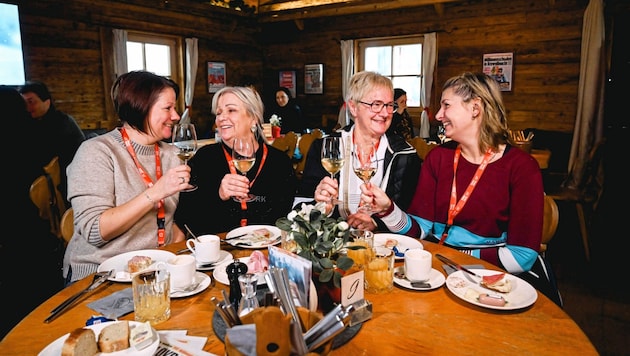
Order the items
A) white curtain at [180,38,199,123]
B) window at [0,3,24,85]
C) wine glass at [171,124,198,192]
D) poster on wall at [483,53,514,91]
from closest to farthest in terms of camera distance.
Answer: wine glass at [171,124,198,192] → window at [0,3,24,85] → poster on wall at [483,53,514,91] → white curtain at [180,38,199,123]

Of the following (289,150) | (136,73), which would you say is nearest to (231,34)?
(289,150)

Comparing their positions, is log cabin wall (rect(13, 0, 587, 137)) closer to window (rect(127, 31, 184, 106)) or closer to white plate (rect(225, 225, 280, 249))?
window (rect(127, 31, 184, 106))

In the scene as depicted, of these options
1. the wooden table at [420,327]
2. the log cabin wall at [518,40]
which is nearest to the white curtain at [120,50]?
the log cabin wall at [518,40]

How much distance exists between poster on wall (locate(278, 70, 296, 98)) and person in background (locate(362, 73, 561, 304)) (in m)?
8.12

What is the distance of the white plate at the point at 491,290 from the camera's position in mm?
1220

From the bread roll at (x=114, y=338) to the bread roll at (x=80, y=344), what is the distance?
0.07 ft

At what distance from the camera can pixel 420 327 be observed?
1129 mm

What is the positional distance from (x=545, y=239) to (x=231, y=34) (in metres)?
9.03

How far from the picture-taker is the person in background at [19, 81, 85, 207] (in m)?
3.99

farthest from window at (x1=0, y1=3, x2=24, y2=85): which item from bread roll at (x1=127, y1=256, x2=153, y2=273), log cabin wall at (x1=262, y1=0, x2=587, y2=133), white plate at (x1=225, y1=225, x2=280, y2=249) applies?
bread roll at (x1=127, y1=256, x2=153, y2=273)

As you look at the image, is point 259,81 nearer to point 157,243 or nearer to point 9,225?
point 9,225

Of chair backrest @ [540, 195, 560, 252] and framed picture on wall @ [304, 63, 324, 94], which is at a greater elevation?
framed picture on wall @ [304, 63, 324, 94]

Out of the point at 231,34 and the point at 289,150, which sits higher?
the point at 231,34

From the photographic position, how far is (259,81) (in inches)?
419
